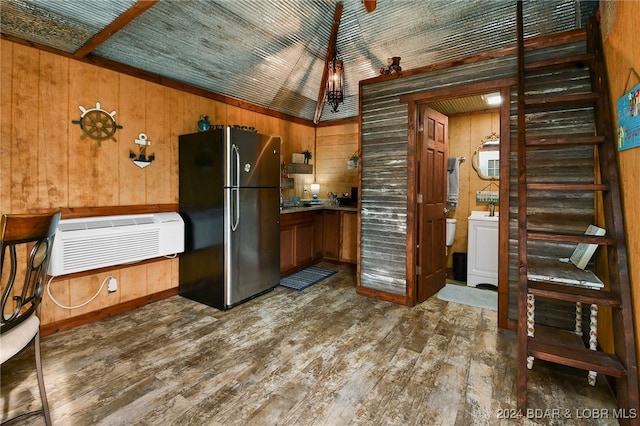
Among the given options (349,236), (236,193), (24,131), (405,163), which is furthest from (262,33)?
(349,236)

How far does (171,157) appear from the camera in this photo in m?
3.38

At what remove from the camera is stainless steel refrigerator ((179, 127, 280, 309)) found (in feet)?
10.1

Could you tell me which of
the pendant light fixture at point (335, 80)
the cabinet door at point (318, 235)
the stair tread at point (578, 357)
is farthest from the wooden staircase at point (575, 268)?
the cabinet door at point (318, 235)

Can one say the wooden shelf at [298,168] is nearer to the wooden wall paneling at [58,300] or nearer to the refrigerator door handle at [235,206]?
the refrigerator door handle at [235,206]

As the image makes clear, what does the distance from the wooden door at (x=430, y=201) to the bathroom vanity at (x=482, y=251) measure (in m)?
0.47

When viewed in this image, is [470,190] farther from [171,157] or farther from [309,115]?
[171,157]

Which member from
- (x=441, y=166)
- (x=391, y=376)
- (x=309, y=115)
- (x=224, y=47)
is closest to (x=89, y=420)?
(x=391, y=376)

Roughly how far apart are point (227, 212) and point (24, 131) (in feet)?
5.62

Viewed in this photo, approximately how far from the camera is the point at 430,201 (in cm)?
344

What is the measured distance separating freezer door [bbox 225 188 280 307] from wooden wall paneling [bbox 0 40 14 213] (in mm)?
1669

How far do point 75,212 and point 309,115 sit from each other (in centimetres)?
371

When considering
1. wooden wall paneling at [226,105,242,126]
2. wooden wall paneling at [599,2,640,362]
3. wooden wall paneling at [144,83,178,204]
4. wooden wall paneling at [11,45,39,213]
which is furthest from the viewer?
wooden wall paneling at [226,105,242,126]

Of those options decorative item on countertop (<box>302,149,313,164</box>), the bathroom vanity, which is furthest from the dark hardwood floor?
→ decorative item on countertop (<box>302,149,313,164</box>)

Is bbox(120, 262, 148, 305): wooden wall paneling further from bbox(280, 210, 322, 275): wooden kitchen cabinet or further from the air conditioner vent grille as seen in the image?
bbox(280, 210, 322, 275): wooden kitchen cabinet
